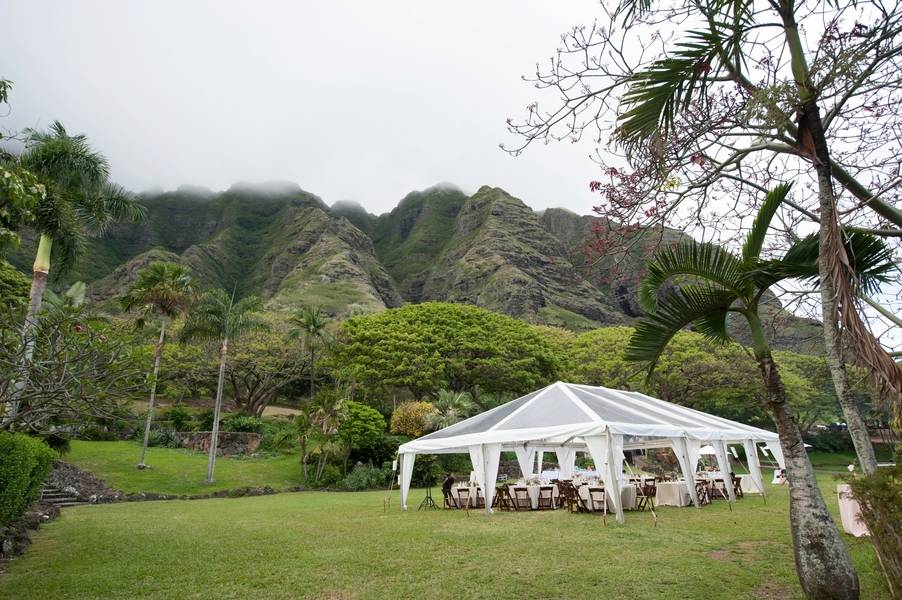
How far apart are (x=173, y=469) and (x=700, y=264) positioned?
25.6 m

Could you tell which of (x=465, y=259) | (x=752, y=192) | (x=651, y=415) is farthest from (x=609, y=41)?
(x=465, y=259)

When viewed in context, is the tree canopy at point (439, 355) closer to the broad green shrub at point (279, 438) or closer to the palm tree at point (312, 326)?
the palm tree at point (312, 326)

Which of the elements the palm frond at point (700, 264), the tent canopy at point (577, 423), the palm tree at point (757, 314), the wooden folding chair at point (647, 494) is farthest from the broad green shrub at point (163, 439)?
the palm frond at point (700, 264)

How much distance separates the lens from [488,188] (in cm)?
12212

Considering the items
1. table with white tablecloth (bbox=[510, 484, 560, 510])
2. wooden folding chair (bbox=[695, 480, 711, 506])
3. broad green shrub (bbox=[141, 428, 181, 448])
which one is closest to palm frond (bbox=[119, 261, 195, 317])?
broad green shrub (bbox=[141, 428, 181, 448])

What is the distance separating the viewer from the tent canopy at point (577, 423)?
12078 mm

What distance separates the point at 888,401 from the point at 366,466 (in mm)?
25280

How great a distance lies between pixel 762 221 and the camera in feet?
16.5

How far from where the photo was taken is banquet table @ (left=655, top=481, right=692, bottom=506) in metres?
14.2

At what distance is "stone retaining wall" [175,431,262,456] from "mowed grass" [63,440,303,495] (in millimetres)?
1129

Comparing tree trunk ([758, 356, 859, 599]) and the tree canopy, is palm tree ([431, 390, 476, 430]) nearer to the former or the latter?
the tree canopy

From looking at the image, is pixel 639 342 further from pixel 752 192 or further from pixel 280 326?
pixel 280 326

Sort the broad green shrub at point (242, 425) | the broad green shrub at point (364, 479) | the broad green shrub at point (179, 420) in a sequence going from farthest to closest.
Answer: the broad green shrub at point (179, 420) < the broad green shrub at point (242, 425) < the broad green shrub at point (364, 479)

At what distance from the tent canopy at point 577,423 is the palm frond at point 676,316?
6368 mm
